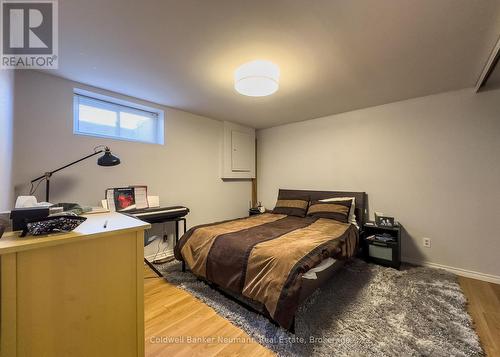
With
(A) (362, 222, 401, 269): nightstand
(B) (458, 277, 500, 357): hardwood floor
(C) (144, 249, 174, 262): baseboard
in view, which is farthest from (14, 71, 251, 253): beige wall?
(B) (458, 277, 500, 357): hardwood floor

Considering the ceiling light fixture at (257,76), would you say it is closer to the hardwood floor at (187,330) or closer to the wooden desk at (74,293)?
the wooden desk at (74,293)

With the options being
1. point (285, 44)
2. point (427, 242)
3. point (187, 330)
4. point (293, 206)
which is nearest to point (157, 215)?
point (187, 330)

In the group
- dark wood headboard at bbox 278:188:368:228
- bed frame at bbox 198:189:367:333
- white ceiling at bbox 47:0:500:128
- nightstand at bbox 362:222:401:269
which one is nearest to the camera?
white ceiling at bbox 47:0:500:128

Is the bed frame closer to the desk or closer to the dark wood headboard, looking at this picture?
the dark wood headboard

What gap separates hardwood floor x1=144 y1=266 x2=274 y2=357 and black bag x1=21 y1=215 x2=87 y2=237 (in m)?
1.08

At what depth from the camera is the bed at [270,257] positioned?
1.56 m

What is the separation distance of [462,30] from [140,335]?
9.61ft

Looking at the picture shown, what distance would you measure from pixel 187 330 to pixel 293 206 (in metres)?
2.40

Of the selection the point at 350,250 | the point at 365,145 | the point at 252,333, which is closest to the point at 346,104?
the point at 365,145

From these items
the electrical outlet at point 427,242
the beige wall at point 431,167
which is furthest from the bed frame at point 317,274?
the electrical outlet at point 427,242

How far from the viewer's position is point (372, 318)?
175 cm

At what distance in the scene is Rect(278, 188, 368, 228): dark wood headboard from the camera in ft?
10.4

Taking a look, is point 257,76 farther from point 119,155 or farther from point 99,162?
point 119,155

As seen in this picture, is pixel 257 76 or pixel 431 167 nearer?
pixel 257 76
